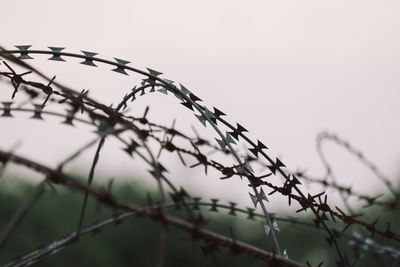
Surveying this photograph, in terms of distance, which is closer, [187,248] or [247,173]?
[247,173]

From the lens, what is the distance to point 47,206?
14312 mm

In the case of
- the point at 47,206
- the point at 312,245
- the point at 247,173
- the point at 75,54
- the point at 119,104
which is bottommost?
the point at 247,173

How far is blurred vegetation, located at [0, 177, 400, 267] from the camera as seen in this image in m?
13.2

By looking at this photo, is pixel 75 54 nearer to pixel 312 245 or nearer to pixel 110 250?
pixel 110 250

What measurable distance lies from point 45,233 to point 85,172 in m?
2.81

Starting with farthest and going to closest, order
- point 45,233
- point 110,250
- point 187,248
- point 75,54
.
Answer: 1. point 187,248
2. point 110,250
3. point 45,233
4. point 75,54

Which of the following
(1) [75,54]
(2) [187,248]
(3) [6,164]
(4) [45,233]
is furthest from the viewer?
(2) [187,248]

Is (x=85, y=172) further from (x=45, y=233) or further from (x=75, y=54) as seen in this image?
(x=75, y=54)

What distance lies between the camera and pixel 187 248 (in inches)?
664

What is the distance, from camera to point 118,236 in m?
16.2

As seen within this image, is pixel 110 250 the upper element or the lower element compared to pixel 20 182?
lower

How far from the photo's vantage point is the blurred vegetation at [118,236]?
1320cm

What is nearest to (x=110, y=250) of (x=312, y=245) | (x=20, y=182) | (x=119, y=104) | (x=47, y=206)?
(x=47, y=206)

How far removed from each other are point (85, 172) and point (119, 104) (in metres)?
14.9
